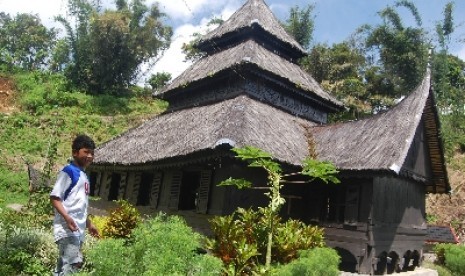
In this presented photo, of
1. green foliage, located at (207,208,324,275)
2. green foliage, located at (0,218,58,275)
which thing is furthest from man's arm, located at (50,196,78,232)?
green foliage, located at (207,208,324,275)

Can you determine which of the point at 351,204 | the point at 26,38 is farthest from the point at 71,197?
the point at 26,38

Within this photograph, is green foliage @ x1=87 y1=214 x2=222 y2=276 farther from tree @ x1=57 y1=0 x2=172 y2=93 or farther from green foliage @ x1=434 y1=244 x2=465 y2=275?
tree @ x1=57 y1=0 x2=172 y2=93

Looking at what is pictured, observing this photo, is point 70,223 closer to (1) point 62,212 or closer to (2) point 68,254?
(1) point 62,212

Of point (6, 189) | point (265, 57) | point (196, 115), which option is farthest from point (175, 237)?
point (6, 189)

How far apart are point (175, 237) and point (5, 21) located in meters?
63.2

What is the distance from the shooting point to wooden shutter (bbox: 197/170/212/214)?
11.4 metres

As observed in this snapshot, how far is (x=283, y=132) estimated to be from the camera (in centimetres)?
1295

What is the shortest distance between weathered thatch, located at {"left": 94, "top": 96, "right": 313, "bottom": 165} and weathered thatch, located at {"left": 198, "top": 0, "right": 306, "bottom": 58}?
3.68m

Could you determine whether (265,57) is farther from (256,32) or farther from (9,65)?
(9,65)

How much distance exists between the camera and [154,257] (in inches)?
178

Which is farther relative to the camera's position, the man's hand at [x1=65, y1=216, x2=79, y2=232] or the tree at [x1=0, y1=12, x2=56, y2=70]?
the tree at [x1=0, y1=12, x2=56, y2=70]

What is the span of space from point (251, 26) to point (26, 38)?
1936 inches

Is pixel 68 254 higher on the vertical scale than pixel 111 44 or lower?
lower

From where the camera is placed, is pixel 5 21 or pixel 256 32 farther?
pixel 5 21
